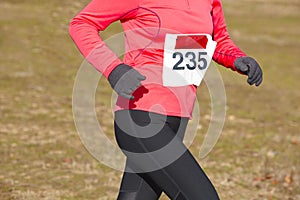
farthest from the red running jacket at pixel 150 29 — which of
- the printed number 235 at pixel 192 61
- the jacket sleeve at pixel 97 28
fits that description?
the printed number 235 at pixel 192 61

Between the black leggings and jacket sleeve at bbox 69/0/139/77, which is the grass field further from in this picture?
jacket sleeve at bbox 69/0/139/77

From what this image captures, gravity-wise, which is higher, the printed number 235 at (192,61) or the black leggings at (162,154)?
the printed number 235 at (192,61)

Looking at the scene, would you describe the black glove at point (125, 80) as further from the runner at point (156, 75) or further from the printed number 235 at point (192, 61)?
the printed number 235 at point (192, 61)

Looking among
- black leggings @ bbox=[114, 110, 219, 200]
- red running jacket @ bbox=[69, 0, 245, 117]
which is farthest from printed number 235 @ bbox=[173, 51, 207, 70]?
black leggings @ bbox=[114, 110, 219, 200]

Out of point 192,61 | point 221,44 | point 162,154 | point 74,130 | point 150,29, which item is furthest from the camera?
point 74,130

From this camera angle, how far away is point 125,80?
3270mm

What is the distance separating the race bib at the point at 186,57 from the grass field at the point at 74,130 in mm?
3577

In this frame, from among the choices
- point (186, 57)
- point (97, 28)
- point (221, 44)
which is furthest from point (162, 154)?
point (221, 44)

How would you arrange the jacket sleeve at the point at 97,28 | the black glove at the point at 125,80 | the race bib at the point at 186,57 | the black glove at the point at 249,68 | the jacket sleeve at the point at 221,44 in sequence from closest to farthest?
the black glove at the point at 125,80 < the jacket sleeve at the point at 97,28 < the race bib at the point at 186,57 < the black glove at the point at 249,68 < the jacket sleeve at the point at 221,44

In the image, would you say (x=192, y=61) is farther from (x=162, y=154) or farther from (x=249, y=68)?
(x=162, y=154)

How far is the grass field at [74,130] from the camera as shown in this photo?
24.9 ft

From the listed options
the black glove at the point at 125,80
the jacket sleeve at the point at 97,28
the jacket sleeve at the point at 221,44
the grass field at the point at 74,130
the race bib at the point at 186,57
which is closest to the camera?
the black glove at the point at 125,80

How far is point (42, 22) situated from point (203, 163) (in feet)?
46.0

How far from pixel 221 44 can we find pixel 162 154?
792mm
